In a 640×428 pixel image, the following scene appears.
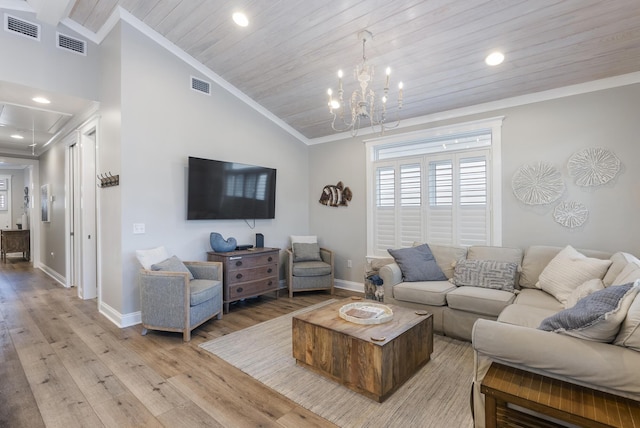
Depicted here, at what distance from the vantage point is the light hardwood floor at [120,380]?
1.96m

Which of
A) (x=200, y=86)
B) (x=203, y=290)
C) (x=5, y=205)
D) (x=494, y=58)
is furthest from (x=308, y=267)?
(x=5, y=205)

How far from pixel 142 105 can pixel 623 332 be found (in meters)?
4.53

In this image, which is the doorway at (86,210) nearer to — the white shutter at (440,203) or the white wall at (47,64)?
the white wall at (47,64)

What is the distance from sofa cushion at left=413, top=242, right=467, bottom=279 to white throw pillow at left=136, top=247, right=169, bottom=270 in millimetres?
3335

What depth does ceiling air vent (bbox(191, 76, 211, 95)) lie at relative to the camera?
13.5ft

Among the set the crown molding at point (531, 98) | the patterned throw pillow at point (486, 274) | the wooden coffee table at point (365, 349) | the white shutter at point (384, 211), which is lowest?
the wooden coffee table at point (365, 349)

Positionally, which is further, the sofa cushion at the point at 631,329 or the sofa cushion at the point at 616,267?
the sofa cushion at the point at 616,267

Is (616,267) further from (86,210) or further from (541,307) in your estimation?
(86,210)

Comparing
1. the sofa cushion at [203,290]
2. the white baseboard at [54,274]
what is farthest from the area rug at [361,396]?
the white baseboard at [54,274]

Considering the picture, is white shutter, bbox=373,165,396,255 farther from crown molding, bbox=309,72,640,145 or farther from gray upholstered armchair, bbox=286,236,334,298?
gray upholstered armchair, bbox=286,236,334,298

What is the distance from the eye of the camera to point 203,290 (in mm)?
3320

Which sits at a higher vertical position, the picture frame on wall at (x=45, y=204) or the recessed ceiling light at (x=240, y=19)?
the recessed ceiling light at (x=240, y=19)

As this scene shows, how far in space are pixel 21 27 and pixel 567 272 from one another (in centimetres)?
613

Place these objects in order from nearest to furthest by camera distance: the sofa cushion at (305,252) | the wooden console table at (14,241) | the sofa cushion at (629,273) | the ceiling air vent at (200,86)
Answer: the sofa cushion at (629,273) < the ceiling air vent at (200,86) < the sofa cushion at (305,252) < the wooden console table at (14,241)
